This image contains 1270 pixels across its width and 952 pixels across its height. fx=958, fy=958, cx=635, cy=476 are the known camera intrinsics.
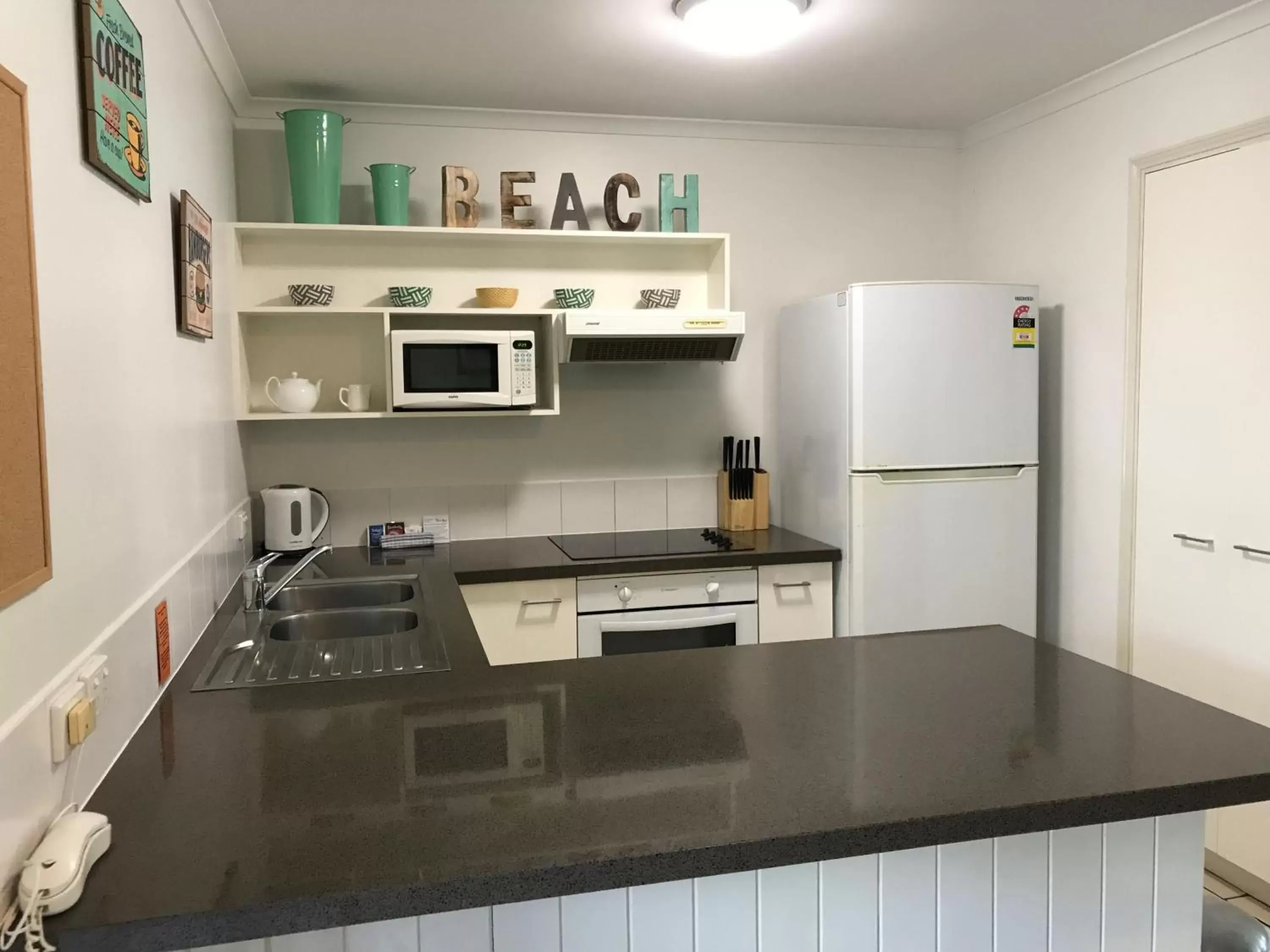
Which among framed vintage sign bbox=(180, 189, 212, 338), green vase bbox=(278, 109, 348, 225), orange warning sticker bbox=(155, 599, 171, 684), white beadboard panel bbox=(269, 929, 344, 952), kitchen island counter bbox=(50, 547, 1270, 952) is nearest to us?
kitchen island counter bbox=(50, 547, 1270, 952)

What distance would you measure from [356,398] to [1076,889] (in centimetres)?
251

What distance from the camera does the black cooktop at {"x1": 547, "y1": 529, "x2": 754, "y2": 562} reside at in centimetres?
317

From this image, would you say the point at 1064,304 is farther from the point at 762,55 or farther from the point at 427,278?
the point at 427,278

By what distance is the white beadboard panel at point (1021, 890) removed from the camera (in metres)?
1.35

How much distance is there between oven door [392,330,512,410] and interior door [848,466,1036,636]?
3.95 feet

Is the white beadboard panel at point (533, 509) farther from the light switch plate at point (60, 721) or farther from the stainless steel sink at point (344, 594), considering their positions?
the light switch plate at point (60, 721)

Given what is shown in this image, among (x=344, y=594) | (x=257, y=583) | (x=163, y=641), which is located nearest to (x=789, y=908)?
(x=163, y=641)

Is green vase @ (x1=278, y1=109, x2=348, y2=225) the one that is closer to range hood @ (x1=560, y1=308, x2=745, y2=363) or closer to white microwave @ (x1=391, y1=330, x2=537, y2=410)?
white microwave @ (x1=391, y1=330, x2=537, y2=410)

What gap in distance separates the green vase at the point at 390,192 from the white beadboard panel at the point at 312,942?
2426 millimetres

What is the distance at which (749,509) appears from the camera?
11.9ft

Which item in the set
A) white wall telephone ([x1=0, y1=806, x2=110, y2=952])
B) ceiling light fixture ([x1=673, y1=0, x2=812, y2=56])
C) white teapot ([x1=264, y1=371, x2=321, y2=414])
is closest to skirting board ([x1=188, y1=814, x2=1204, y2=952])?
white wall telephone ([x1=0, y1=806, x2=110, y2=952])

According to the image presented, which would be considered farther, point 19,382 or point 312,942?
point 312,942

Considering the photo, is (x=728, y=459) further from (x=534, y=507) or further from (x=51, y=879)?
(x=51, y=879)

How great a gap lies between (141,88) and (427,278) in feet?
5.52
